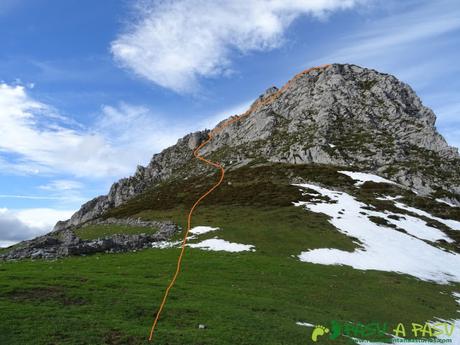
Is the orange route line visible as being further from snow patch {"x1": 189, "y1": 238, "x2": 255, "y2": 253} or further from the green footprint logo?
the green footprint logo

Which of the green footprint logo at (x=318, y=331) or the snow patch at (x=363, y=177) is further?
the snow patch at (x=363, y=177)

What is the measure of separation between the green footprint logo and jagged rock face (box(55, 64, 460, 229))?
80.3 metres

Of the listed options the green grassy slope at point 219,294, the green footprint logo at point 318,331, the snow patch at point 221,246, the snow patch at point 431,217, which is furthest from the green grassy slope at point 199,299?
the snow patch at point 431,217

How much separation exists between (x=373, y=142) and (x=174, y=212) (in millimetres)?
82511

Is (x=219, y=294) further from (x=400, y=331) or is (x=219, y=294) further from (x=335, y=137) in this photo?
(x=335, y=137)

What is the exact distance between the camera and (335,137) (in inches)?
5221

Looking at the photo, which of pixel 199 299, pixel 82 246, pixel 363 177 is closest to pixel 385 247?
pixel 199 299

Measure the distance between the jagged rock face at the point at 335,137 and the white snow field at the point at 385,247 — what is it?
34.7 meters

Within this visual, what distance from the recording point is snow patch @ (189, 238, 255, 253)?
49031 mm

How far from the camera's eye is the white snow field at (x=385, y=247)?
154 ft

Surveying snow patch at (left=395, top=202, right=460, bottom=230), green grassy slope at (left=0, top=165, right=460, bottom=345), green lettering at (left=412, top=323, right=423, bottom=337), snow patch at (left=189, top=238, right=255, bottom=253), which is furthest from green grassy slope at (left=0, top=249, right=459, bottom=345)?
snow patch at (left=395, top=202, right=460, bottom=230)

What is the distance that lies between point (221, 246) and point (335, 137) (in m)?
94.2

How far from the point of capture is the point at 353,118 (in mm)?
151375

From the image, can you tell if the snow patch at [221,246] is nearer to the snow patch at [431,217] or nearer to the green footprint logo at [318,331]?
the green footprint logo at [318,331]
